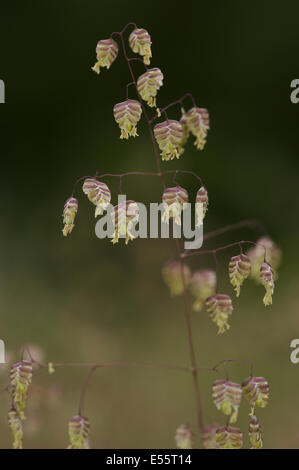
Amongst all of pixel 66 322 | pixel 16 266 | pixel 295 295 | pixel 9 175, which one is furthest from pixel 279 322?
pixel 9 175

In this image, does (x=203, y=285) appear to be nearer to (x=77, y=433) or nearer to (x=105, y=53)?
(x=77, y=433)

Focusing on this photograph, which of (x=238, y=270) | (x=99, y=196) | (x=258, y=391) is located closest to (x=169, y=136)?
(x=99, y=196)

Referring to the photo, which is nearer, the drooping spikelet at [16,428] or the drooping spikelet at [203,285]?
the drooping spikelet at [16,428]

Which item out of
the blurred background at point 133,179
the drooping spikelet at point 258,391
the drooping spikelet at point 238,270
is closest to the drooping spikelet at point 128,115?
the drooping spikelet at point 238,270

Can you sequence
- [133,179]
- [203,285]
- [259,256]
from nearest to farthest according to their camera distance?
[203,285] → [259,256] → [133,179]

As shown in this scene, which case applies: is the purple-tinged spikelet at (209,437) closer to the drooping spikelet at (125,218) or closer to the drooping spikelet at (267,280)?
the drooping spikelet at (267,280)
